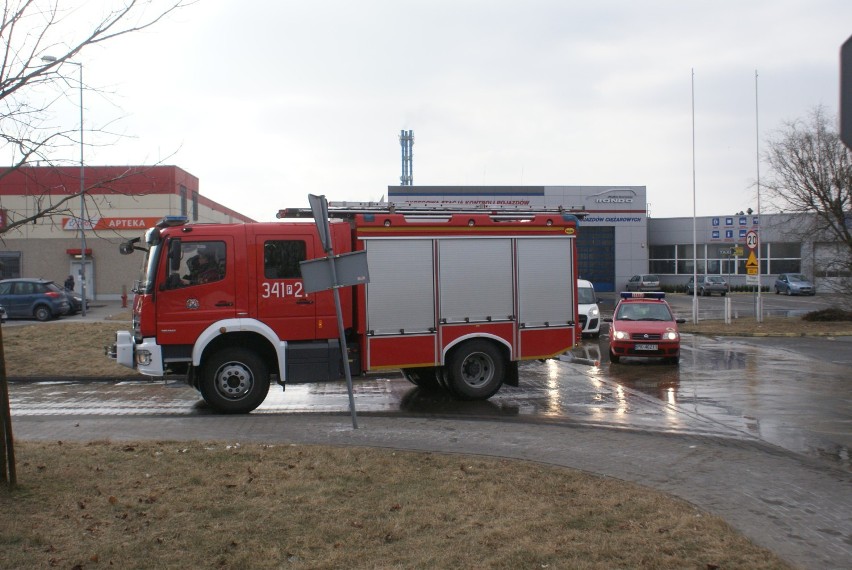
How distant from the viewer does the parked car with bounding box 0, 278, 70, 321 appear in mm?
31844

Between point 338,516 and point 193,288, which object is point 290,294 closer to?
point 193,288

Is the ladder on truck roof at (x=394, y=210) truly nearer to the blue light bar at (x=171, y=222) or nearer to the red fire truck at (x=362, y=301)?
the red fire truck at (x=362, y=301)

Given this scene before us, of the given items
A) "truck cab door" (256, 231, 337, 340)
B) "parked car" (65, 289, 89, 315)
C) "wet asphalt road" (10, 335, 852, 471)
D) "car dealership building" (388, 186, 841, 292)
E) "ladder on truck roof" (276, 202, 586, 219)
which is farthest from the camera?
"car dealership building" (388, 186, 841, 292)

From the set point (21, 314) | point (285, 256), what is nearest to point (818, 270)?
point (285, 256)

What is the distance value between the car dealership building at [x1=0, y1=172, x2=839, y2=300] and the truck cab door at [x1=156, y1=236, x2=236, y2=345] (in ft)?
73.1

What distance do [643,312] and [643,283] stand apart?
36.8 m

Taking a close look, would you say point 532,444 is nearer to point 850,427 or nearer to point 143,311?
point 850,427

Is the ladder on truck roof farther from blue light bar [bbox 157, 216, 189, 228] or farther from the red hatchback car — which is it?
the red hatchback car

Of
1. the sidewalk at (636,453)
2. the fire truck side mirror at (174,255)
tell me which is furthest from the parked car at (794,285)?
the fire truck side mirror at (174,255)

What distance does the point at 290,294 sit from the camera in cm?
1140

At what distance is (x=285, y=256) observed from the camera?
1147 cm

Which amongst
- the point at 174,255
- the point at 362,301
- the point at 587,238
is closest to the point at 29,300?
the point at 174,255

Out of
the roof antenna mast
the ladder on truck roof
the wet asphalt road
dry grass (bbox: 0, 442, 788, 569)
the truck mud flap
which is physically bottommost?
the wet asphalt road

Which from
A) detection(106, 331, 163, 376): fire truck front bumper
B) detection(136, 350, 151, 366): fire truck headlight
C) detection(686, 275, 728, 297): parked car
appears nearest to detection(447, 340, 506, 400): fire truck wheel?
detection(106, 331, 163, 376): fire truck front bumper
